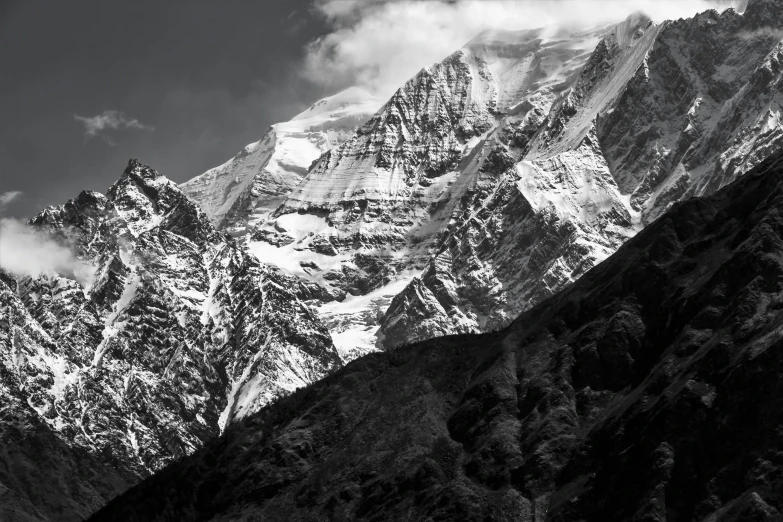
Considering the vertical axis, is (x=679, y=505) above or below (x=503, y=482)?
below

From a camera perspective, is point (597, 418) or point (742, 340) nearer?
point (742, 340)

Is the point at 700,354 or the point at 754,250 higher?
the point at 754,250

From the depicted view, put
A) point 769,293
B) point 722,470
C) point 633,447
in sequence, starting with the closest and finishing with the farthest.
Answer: point 722,470
point 633,447
point 769,293

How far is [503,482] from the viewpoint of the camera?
192 metres

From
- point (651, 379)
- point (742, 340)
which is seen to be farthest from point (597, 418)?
point (742, 340)

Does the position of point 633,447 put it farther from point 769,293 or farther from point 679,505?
point 769,293

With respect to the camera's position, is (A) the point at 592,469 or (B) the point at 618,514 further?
(A) the point at 592,469

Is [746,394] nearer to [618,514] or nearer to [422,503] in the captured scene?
[618,514]

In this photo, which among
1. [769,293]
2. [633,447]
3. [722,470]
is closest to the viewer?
[722,470]

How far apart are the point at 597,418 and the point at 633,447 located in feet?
68.8

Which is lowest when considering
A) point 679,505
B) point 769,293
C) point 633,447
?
point 679,505

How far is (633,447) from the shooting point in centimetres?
17762

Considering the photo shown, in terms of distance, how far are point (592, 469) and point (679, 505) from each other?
19646mm

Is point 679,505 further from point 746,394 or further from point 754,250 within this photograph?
point 754,250
